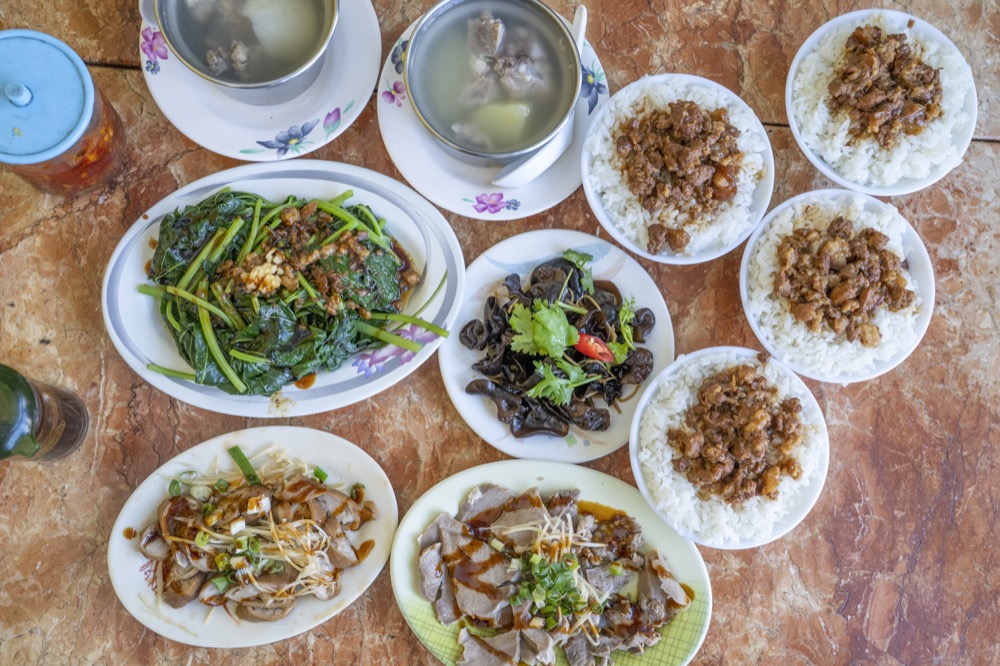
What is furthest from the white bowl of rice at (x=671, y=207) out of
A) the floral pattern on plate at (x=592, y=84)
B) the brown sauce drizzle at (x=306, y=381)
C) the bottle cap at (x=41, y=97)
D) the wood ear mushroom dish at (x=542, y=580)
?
the bottle cap at (x=41, y=97)

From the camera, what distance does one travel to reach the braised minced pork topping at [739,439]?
249 centimetres

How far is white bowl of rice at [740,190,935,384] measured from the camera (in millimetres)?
2537

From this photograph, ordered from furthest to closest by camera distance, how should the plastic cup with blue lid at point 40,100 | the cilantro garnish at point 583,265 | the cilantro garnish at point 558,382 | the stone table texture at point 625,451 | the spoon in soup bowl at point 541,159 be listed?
the stone table texture at point 625,451 < the cilantro garnish at point 583,265 < the cilantro garnish at point 558,382 < the spoon in soup bowl at point 541,159 < the plastic cup with blue lid at point 40,100

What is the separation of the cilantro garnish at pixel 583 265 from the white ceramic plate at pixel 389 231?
15.4 inches

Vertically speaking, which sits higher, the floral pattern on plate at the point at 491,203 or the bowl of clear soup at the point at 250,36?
the bowl of clear soup at the point at 250,36

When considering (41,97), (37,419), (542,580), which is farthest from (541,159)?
(37,419)

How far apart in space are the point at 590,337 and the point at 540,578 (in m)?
0.85

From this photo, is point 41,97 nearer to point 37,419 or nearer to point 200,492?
point 37,419

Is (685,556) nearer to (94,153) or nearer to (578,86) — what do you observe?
(578,86)

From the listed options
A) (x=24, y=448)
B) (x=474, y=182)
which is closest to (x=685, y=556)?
(x=474, y=182)

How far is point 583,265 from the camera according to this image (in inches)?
106

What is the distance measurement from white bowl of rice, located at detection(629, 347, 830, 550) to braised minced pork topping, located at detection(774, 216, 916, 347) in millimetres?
235

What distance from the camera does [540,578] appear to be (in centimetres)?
258

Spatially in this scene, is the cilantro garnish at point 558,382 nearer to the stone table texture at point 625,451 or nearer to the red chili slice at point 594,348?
the red chili slice at point 594,348
